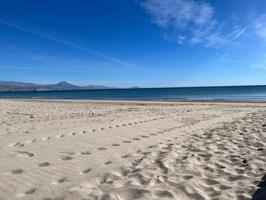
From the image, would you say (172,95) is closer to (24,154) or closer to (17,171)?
(24,154)

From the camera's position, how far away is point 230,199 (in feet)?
12.0

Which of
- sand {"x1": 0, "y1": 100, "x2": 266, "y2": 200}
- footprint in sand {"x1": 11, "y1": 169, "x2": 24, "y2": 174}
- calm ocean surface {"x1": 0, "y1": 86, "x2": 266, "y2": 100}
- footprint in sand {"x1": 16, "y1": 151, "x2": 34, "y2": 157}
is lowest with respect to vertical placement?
calm ocean surface {"x1": 0, "y1": 86, "x2": 266, "y2": 100}

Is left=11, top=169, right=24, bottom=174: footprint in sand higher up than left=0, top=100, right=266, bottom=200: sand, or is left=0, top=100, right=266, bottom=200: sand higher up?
left=11, top=169, right=24, bottom=174: footprint in sand

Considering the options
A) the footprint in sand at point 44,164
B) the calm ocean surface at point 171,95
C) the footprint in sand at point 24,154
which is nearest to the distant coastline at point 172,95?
the calm ocean surface at point 171,95

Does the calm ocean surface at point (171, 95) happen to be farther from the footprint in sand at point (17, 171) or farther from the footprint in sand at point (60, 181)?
the footprint in sand at point (17, 171)

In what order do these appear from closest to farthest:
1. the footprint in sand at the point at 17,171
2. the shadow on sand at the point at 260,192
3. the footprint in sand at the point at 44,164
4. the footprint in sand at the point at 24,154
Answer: the shadow on sand at the point at 260,192 → the footprint in sand at the point at 17,171 → the footprint in sand at the point at 44,164 → the footprint in sand at the point at 24,154

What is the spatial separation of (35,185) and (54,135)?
12.9 ft

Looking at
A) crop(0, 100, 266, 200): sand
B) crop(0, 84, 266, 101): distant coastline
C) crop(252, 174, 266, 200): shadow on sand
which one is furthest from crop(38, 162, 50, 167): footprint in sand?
crop(0, 84, 266, 101): distant coastline

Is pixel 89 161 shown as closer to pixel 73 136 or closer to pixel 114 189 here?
pixel 114 189

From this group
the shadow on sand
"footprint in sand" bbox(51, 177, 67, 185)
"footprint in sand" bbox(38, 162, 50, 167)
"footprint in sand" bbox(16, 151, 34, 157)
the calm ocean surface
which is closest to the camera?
the shadow on sand

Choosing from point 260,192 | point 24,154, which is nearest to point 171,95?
point 24,154

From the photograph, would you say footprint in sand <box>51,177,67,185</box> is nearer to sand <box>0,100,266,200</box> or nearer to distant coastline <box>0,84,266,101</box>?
sand <box>0,100,266,200</box>

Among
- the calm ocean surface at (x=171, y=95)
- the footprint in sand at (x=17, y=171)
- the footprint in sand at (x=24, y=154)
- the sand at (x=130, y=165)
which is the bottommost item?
the calm ocean surface at (x=171, y=95)

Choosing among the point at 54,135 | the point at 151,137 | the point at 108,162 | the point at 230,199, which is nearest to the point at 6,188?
the point at 108,162
